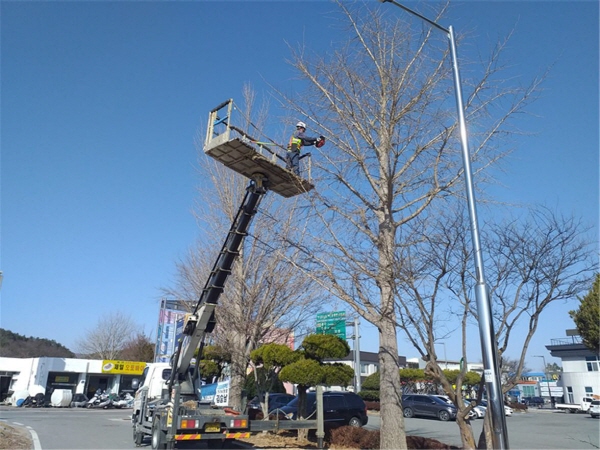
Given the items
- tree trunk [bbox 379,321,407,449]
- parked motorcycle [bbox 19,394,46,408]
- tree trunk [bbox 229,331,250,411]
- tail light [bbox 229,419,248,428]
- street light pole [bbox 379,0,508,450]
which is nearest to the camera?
street light pole [bbox 379,0,508,450]

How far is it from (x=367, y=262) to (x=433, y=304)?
1.68m

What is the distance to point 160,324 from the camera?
106 feet

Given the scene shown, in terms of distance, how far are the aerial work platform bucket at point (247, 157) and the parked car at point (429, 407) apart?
2258 cm

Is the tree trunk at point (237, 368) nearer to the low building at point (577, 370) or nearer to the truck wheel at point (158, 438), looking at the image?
the truck wheel at point (158, 438)

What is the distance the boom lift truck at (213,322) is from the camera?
10.1 m

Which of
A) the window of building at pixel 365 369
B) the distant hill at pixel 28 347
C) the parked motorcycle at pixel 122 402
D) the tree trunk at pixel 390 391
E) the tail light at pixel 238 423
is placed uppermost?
the distant hill at pixel 28 347

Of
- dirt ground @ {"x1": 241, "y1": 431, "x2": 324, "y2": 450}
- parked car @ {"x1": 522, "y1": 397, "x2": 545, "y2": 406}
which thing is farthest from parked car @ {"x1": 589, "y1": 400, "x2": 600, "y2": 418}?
dirt ground @ {"x1": 241, "y1": 431, "x2": 324, "y2": 450}

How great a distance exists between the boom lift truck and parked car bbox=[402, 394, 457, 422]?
64.0 ft

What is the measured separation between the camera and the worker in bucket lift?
10570 millimetres

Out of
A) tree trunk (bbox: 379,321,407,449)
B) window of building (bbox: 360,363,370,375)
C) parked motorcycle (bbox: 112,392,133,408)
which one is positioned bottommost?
parked motorcycle (bbox: 112,392,133,408)

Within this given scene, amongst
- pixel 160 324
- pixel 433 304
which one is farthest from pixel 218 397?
pixel 160 324

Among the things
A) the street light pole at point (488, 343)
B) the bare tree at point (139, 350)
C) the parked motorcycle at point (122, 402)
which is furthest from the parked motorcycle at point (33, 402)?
the street light pole at point (488, 343)

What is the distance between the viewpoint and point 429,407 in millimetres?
29016

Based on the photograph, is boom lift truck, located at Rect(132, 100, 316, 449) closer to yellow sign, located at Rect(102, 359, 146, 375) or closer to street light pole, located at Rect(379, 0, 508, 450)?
street light pole, located at Rect(379, 0, 508, 450)
